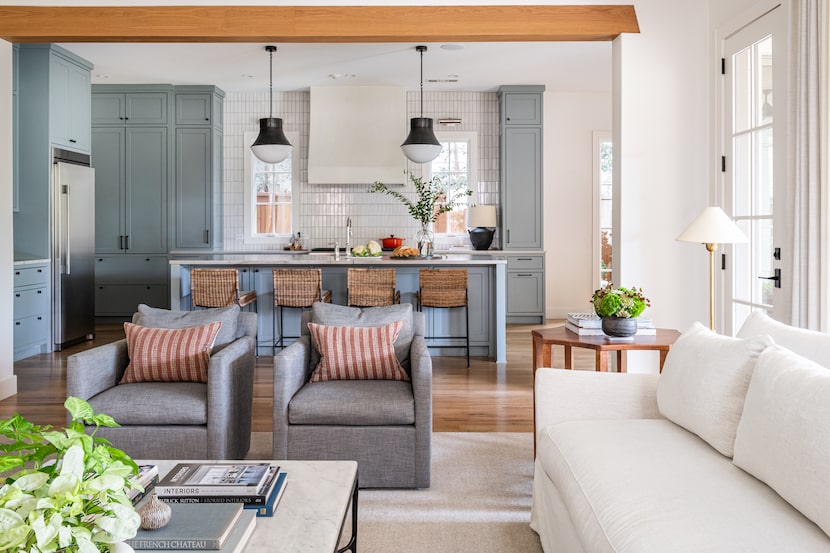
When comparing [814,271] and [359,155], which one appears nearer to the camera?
[814,271]

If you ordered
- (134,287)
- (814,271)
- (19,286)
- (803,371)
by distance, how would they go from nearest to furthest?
1. (803,371)
2. (814,271)
3. (19,286)
4. (134,287)

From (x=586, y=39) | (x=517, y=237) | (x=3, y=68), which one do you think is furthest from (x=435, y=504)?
(x=517, y=237)

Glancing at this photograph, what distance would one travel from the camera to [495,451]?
11.4 ft

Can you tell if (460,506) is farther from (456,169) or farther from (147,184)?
Answer: (147,184)

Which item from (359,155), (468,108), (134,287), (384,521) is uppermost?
(468,108)

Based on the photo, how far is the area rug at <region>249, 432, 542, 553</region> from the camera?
2.43 metres

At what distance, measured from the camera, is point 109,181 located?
806 centimetres

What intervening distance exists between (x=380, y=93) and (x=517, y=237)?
8.30ft

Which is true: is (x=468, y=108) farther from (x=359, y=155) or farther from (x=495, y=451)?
(x=495, y=451)

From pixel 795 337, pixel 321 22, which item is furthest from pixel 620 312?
pixel 321 22

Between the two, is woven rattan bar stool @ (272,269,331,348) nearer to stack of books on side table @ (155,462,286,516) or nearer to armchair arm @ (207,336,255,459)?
armchair arm @ (207,336,255,459)

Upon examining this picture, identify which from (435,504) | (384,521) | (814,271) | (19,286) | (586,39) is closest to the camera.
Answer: (384,521)

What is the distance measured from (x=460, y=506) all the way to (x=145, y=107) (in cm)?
712

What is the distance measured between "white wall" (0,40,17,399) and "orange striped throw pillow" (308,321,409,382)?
110 inches
